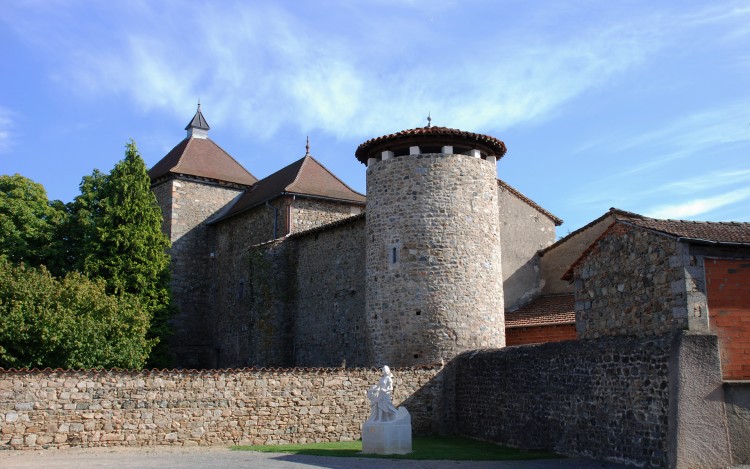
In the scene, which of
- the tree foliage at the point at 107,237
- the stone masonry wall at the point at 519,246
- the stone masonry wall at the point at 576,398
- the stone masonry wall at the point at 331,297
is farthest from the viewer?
the tree foliage at the point at 107,237

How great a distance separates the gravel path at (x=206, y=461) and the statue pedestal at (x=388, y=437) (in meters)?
0.79

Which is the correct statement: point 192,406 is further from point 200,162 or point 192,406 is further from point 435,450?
point 200,162

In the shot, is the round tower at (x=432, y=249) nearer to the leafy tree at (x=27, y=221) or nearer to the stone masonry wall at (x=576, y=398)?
the stone masonry wall at (x=576, y=398)

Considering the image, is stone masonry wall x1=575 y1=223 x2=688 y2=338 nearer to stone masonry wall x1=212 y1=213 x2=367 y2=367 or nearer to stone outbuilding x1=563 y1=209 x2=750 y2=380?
stone outbuilding x1=563 y1=209 x2=750 y2=380

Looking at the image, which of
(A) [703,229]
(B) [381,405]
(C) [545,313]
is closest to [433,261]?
(C) [545,313]

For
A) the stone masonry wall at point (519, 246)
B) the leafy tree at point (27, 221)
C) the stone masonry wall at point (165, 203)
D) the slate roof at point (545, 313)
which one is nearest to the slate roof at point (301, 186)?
the stone masonry wall at point (165, 203)

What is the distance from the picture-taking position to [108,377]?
46.4 ft

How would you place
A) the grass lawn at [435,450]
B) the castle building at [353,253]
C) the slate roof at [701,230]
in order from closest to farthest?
the slate roof at [701,230] → the grass lawn at [435,450] → the castle building at [353,253]

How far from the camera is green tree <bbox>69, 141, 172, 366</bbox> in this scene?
80.1 ft

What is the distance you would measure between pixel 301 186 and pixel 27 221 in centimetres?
1002

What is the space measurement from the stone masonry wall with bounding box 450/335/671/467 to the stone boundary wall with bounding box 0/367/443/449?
1.78m

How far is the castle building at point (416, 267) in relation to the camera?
11805 mm

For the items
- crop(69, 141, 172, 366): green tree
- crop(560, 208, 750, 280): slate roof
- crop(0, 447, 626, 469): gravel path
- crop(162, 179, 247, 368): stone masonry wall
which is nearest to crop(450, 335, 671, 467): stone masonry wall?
crop(0, 447, 626, 469): gravel path

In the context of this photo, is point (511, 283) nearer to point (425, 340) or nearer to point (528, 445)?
point (425, 340)
